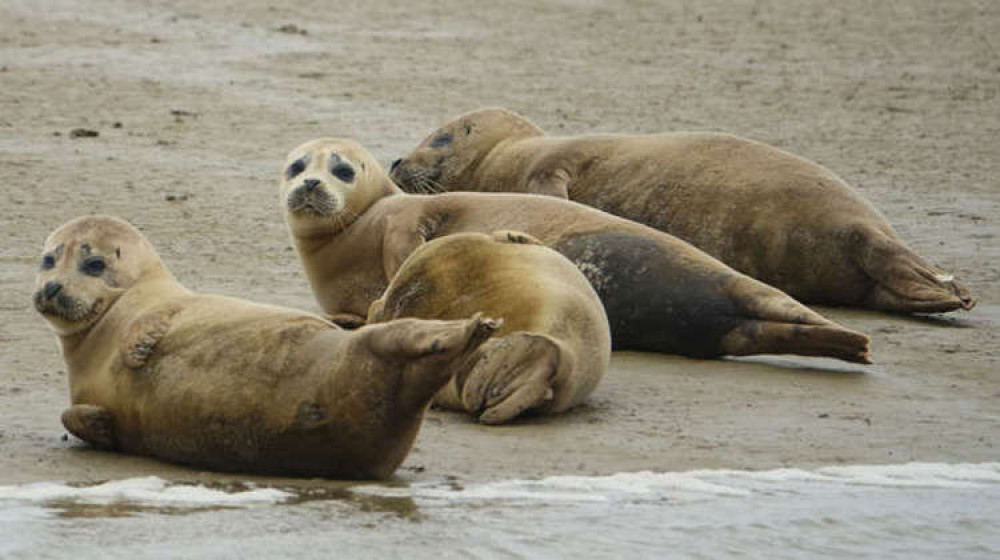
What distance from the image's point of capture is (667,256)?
7645mm

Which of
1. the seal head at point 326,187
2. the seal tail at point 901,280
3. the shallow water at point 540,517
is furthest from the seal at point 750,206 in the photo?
the shallow water at point 540,517

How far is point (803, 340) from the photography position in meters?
7.22

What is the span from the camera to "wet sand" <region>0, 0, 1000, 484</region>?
6336 mm

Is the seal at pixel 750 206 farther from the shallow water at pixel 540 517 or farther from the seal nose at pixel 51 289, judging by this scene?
the seal nose at pixel 51 289

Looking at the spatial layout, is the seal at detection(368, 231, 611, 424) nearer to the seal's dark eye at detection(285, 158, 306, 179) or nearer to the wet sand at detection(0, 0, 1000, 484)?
the wet sand at detection(0, 0, 1000, 484)

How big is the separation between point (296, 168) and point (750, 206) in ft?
6.52

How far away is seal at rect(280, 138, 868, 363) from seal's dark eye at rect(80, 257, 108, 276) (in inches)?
60.6

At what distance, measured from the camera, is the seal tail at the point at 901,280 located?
847cm

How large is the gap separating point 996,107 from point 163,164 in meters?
6.36

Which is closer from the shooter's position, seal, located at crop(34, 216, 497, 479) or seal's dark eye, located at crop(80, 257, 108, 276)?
seal, located at crop(34, 216, 497, 479)

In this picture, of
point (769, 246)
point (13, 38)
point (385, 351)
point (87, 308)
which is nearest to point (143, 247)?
point (87, 308)

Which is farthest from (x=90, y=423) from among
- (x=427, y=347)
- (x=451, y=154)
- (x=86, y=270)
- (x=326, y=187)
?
(x=451, y=154)

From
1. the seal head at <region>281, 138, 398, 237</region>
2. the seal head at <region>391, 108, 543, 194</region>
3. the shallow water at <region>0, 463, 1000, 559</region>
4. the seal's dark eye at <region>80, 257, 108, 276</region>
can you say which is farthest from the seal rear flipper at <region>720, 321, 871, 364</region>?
the seal head at <region>391, 108, 543, 194</region>

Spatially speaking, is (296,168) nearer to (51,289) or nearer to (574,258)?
(574,258)
